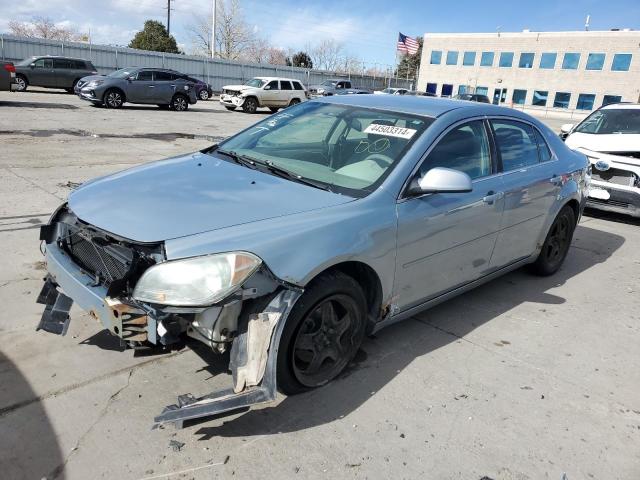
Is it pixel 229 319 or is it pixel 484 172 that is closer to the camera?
pixel 229 319

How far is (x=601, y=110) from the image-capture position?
8.99 meters

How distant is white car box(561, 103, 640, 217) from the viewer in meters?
7.45

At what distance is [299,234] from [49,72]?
85.0 ft

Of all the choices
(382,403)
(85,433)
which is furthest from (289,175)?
(85,433)

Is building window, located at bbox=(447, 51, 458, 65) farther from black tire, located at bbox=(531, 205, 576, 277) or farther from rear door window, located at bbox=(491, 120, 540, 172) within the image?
rear door window, located at bbox=(491, 120, 540, 172)

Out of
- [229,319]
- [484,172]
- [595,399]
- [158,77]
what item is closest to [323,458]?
[229,319]

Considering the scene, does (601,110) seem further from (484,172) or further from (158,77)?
(158,77)

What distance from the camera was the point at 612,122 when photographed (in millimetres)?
8508

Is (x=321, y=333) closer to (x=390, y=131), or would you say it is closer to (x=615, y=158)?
(x=390, y=131)

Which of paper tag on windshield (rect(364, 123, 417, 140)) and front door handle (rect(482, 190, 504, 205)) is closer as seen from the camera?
paper tag on windshield (rect(364, 123, 417, 140))

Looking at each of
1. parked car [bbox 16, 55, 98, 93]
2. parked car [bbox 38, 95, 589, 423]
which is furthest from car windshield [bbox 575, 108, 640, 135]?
parked car [bbox 16, 55, 98, 93]

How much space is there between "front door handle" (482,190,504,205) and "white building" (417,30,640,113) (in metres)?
55.4

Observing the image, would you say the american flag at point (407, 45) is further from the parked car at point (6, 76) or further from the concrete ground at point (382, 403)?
the concrete ground at point (382, 403)

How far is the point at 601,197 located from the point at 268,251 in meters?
6.63
